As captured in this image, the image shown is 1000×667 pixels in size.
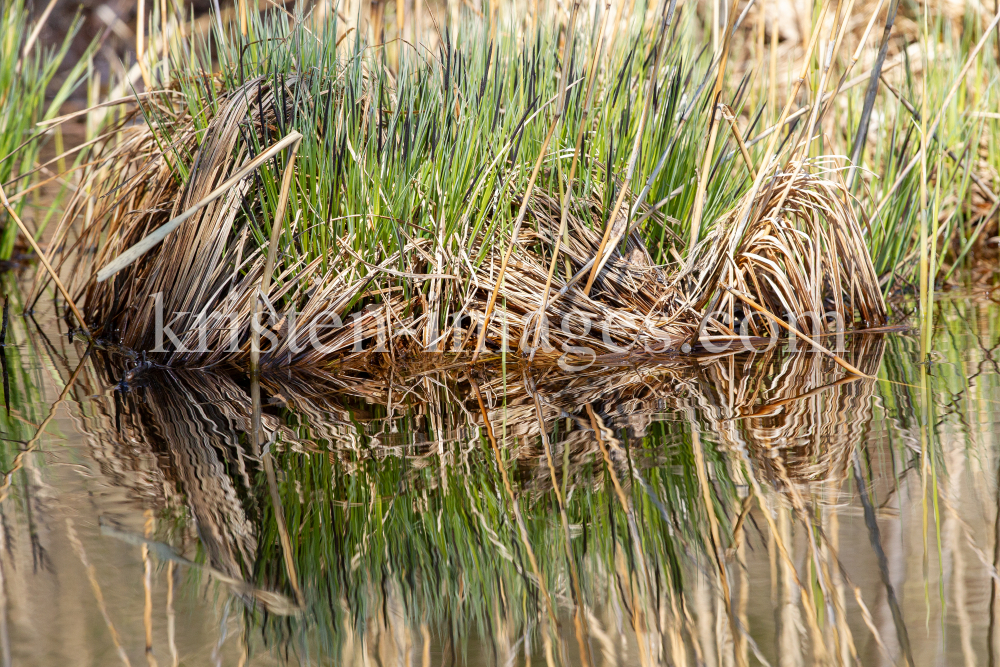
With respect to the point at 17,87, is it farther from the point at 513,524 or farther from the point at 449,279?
the point at 513,524

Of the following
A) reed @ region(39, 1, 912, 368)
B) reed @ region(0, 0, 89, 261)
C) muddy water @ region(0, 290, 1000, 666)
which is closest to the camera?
muddy water @ region(0, 290, 1000, 666)

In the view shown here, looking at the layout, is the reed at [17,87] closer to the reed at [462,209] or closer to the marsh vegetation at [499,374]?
the marsh vegetation at [499,374]

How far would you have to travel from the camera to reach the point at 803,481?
1.03m

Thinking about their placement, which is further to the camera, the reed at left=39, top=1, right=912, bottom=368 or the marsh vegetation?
the reed at left=39, top=1, right=912, bottom=368

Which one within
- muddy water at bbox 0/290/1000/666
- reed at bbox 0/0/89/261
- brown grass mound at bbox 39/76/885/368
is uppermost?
reed at bbox 0/0/89/261

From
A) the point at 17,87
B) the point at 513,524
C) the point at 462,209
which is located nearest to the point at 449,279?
the point at 462,209

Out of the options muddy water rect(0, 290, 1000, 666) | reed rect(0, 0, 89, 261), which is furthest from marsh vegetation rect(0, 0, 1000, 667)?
reed rect(0, 0, 89, 261)

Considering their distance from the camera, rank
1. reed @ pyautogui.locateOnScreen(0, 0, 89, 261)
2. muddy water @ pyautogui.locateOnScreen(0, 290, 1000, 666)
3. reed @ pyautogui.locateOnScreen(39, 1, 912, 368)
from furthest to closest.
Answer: reed @ pyautogui.locateOnScreen(0, 0, 89, 261)
reed @ pyautogui.locateOnScreen(39, 1, 912, 368)
muddy water @ pyautogui.locateOnScreen(0, 290, 1000, 666)

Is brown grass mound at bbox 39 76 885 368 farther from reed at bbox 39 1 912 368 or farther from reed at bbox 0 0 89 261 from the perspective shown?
reed at bbox 0 0 89 261

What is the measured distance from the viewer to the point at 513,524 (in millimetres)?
961

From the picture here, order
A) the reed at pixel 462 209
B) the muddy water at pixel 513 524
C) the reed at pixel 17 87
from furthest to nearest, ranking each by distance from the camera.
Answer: the reed at pixel 17 87
the reed at pixel 462 209
the muddy water at pixel 513 524

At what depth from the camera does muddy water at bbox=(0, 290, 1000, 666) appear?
2.51 ft

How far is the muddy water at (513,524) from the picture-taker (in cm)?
77

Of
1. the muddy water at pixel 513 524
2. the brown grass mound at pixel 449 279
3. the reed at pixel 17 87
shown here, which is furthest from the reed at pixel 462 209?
the reed at pixel 17 87
